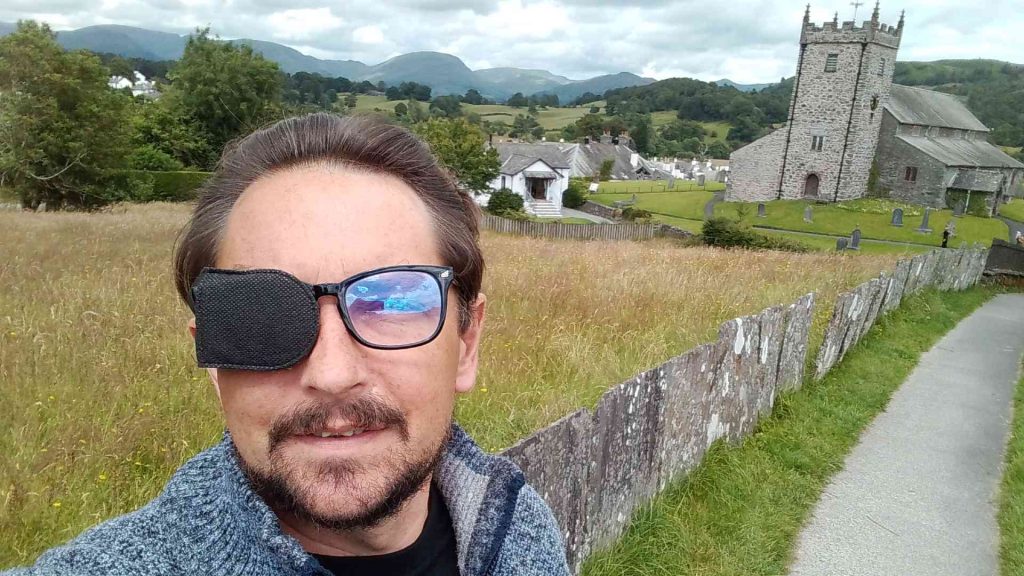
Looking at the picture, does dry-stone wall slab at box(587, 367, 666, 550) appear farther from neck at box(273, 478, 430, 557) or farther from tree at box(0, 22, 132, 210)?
tree at box(0, 22, 132, 210)

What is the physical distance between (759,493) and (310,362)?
4659 mm

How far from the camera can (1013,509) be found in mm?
5227

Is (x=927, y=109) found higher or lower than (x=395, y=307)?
higher

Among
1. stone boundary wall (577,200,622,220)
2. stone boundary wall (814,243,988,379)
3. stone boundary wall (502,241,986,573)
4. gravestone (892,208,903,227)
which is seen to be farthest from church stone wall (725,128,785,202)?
stone boundary wall (502,241,986,573)

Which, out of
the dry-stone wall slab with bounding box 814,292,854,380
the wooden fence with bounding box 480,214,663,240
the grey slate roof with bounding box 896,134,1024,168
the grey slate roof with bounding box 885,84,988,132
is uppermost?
the grey slate roof with bounding box 885,84,988,132

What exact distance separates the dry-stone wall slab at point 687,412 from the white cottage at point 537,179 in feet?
158

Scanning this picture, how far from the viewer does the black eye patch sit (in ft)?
3.97

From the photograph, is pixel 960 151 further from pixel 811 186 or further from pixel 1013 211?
pixel 811 186

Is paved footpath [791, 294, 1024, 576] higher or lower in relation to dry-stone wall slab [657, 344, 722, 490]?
lower

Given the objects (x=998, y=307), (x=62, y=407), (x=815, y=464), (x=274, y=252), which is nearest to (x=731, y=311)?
(x=815, y=464)

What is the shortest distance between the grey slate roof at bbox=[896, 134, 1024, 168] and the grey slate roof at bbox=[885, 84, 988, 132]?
3.95ft

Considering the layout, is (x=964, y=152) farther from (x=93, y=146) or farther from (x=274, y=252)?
(x=274, y=252)

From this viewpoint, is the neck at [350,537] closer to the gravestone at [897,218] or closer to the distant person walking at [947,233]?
the distant person walking at [947,233]

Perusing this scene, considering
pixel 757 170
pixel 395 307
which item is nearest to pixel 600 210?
pixel 757 170
